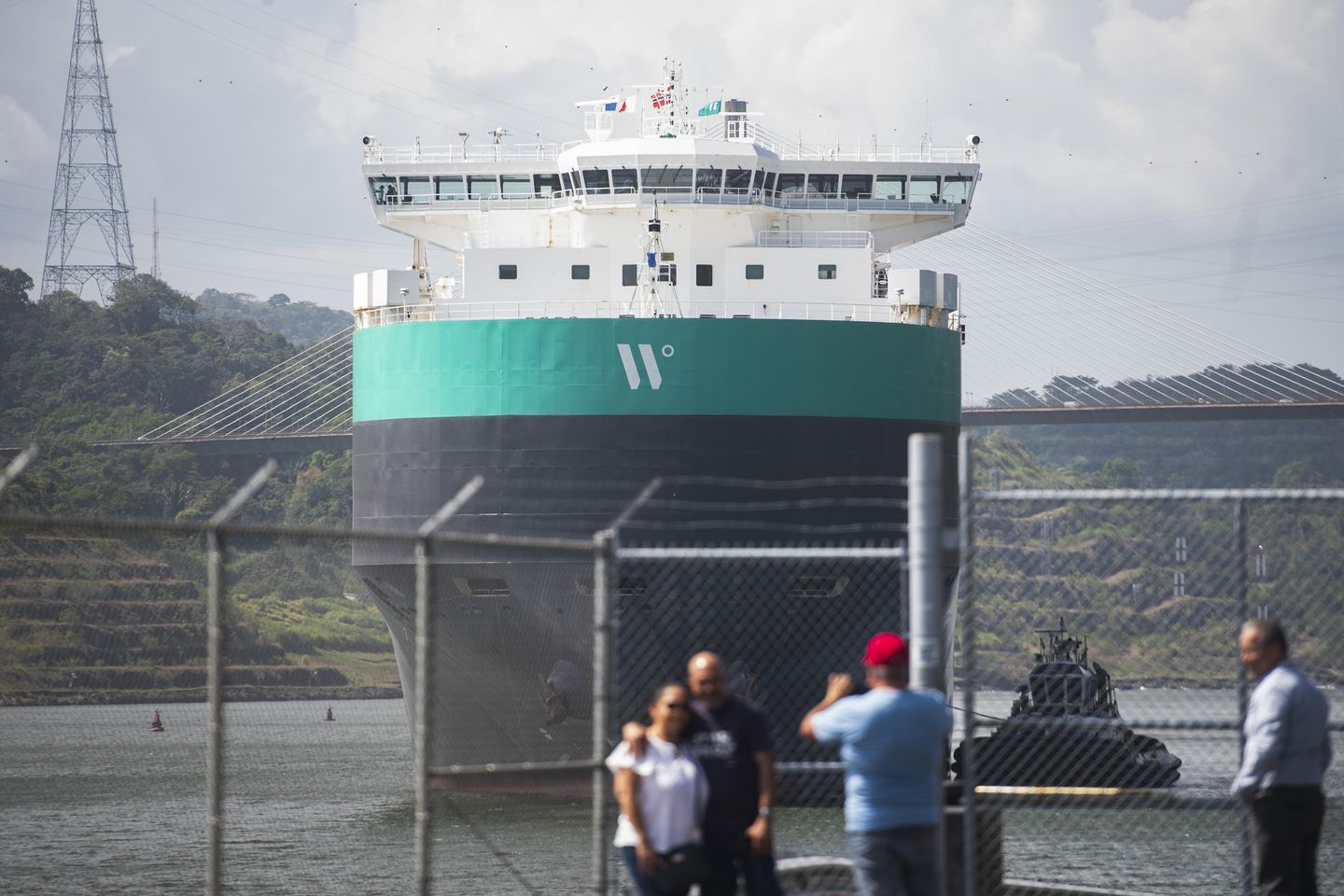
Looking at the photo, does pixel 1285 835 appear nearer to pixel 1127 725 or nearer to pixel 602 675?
pixel 1127 725

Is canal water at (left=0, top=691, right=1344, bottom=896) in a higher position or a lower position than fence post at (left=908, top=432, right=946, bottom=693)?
lower

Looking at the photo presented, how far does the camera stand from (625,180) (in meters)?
26.5

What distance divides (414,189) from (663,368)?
743cm

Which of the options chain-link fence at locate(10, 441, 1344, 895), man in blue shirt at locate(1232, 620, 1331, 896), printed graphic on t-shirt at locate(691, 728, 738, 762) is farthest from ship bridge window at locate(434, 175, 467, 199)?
man in blue shirt at locate(1232, 620, 1331, 896)

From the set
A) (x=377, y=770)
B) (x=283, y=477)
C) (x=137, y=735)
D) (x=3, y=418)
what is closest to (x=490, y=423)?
(x=377, y=770)

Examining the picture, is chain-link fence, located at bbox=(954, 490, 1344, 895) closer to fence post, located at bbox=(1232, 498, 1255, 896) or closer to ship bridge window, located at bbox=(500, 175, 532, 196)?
fence post, located at bbox=(1232, 498, 1255, 896)

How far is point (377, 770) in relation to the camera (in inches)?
1564

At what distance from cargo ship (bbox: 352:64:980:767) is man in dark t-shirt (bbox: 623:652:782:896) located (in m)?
12.8

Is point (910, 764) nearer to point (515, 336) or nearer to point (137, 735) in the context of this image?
point (515, 336)

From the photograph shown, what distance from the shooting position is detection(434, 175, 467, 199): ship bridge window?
93.8 ft

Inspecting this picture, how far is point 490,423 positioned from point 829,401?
4525 mm

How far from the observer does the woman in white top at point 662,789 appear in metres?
8.55

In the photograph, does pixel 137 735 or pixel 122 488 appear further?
pixel 122 488

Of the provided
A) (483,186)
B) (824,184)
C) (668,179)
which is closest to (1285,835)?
(668,179)
